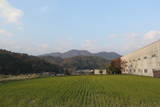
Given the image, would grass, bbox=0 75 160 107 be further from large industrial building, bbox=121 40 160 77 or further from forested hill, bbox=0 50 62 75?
forested hill, bbox=0 50 62 75

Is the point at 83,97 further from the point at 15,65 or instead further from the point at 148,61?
the point at 15,65

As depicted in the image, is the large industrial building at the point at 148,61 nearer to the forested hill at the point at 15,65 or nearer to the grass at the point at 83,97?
the grass at the point at 83,97

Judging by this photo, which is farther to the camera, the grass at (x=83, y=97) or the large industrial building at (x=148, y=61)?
the large industrial building at (x=148, y=61)

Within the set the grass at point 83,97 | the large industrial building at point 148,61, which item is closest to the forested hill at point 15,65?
the large industrial building at point 148,61

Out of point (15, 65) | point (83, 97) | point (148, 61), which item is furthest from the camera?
point (15, 65)

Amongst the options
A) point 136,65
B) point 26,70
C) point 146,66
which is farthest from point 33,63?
point 146,66

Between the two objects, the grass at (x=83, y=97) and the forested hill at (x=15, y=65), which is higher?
the forested hill at (x=15, y=65)

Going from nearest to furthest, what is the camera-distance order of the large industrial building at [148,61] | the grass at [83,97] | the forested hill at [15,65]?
the grass at [83,97], the large industrial building at [148,61], the forested hill at [15,65]

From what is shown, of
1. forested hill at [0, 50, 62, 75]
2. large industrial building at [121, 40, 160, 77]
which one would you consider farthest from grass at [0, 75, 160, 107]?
forested hill at [0, 50, 62, 75]

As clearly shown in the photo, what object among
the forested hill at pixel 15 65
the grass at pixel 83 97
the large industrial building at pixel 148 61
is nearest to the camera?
the grass at pixel 83 97

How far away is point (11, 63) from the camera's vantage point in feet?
333

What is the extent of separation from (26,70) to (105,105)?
103917mm

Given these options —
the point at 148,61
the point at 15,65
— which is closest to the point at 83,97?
the point at 148,61

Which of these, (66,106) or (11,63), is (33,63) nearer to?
(11,63)
